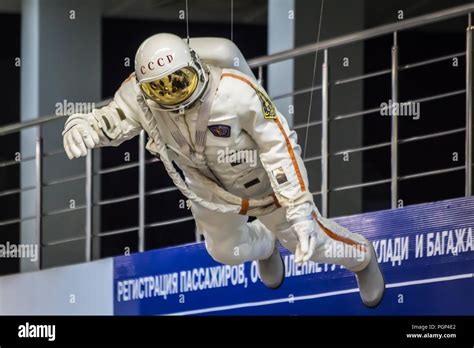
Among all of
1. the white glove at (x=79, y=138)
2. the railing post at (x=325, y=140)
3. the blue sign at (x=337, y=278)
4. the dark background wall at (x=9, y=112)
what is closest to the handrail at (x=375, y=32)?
the railing post at (x=325, y=140)

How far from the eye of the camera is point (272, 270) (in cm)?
391

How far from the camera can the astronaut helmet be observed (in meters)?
3.14

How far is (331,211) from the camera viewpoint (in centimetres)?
501

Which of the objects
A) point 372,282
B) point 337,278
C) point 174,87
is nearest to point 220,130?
point 174,87

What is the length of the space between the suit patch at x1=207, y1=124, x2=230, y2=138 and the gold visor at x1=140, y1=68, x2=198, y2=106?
12 centimetres

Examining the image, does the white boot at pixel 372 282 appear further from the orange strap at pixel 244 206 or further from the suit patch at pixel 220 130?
the suit patch at pixel 220 130

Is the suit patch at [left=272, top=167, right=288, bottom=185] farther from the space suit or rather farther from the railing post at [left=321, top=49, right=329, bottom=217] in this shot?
the railing post at [left=321, top=49, right=329, bottom=217]

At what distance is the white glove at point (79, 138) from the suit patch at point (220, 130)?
257mm

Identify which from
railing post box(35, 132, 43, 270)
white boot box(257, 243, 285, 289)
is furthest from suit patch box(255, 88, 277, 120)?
railing post box(35, 132, 43, 270)

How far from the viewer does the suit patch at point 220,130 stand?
327cm

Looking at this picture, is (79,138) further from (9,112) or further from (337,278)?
(9,112)

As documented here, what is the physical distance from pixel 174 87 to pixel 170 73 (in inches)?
2.1

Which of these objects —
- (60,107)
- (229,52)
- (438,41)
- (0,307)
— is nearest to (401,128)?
(438,41)
